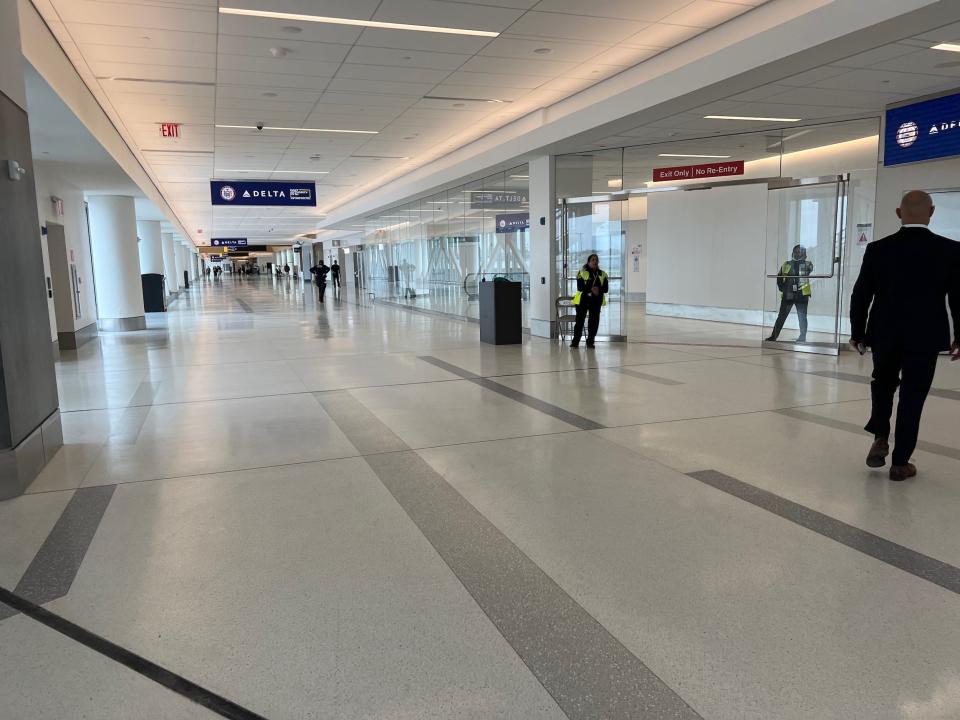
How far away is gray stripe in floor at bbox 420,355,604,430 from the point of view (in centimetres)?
591

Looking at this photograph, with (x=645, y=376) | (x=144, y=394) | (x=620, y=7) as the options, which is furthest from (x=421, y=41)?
(x=144, y=394)

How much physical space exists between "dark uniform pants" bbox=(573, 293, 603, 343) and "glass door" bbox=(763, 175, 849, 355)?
272cm

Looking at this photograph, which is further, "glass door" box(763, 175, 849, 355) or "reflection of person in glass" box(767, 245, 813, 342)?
"reflection of person in glass" box(767, 245, 813, 342)

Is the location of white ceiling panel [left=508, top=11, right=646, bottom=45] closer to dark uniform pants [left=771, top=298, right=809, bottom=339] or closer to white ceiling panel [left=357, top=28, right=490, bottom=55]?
white ceiling panel [left=357, top=28, right=490, bottom=55]

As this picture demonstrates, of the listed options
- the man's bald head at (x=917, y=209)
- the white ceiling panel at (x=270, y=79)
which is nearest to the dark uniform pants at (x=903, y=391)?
the man's bald head at (x=917, y=209)

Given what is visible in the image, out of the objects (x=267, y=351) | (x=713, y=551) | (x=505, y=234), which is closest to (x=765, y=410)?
(x=713, y=551)

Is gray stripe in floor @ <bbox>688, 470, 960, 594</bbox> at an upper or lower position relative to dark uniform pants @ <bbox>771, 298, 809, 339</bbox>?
lower

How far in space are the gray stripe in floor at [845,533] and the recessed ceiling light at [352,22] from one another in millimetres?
5506

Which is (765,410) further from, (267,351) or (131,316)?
(131,316)

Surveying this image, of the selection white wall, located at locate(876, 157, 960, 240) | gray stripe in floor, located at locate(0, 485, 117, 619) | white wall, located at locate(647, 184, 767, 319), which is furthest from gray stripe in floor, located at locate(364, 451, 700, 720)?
white wall, located at locate(647, 184, 767, 319)

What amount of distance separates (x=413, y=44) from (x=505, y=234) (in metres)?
7.08

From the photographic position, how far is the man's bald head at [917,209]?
415cm

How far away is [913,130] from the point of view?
8867mm

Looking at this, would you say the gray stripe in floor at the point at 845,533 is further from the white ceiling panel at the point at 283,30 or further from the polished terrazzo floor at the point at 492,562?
the white ceiling panel at the point at 283,30
